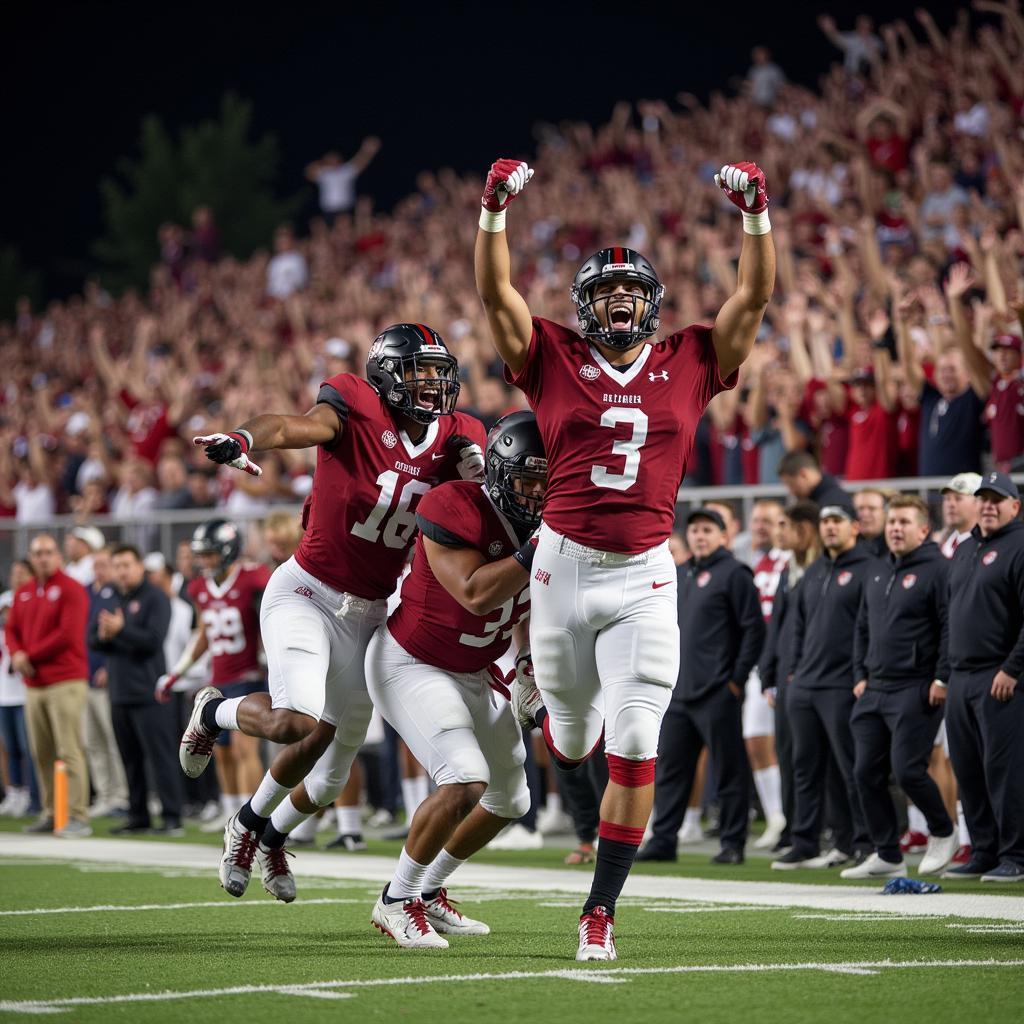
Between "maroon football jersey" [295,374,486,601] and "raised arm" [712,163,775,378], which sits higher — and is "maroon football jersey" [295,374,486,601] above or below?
below

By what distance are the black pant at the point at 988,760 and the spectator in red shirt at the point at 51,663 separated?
6646 millimetres

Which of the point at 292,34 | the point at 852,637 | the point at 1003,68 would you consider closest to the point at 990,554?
the point at 852,637

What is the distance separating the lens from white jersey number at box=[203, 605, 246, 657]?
11352mm

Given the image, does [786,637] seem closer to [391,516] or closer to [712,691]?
[712,691]

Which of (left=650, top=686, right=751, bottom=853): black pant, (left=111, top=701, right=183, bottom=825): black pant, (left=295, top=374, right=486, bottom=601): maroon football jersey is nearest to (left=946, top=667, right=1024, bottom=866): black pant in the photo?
(left=650, top=686, right=751, bottom=853): black pant

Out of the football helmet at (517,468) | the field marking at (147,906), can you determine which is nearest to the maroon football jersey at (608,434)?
the football helmet at (517,468)

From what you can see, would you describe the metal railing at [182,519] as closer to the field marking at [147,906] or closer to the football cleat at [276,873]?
the field marking at [147,906]

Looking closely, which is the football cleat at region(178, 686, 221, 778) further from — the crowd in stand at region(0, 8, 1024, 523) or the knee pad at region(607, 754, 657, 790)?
the crowd in stand at region(0, 8, 1024, 523)

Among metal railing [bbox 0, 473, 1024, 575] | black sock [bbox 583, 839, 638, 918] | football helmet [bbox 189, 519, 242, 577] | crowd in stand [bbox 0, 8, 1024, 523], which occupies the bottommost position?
black sock [bbox 583, 839, 638, 918]

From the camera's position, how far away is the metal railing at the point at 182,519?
34.6 ft

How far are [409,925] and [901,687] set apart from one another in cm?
362

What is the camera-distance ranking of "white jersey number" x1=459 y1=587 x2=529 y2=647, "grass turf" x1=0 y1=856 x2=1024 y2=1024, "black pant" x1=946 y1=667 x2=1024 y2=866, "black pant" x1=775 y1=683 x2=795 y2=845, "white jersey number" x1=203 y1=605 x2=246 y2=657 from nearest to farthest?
"grass turf" x1=0 y1=856 x2=1024 y2=1024 → "white jersey number" x1=459 y1=587 x2=529 y2=647 → "black pant" x1=946 y1=667 x2=1024 y2=866 → "black pant" x1=775 y1=683 x2=795 y2=845 → "white jersey number" x1=203 y1=605 x2=246 y2=657

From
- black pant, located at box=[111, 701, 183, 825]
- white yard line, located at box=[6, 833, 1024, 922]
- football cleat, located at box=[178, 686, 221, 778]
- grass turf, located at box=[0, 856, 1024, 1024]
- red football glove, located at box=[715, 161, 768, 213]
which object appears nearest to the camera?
grass turf, located at box=[0, 856, 1024, 1024]

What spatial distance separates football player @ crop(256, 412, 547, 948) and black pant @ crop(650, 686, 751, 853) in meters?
3.46
